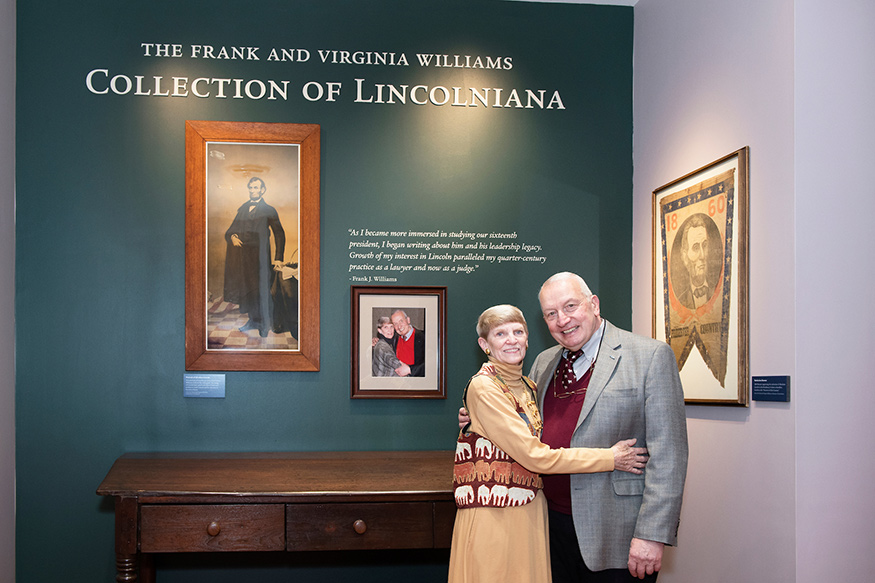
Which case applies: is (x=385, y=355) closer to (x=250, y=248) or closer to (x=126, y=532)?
(x=250, y=248)

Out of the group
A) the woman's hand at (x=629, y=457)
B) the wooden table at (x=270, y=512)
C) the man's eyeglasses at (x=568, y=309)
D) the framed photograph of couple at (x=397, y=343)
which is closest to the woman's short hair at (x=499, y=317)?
the man's eyeglasses at (x=568, y=309)

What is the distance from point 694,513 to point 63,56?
12.6 ft

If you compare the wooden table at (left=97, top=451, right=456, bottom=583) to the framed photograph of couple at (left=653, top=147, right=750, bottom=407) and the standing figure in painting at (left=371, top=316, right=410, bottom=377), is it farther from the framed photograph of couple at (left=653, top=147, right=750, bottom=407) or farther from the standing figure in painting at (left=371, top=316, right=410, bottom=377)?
the framed photograph of couple at (left=653, top=147, right=750, bottom=407)

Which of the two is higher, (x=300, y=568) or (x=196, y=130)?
(x=196, y=130)

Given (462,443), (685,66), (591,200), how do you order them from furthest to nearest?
(591,200) < (685,66) < (462,443)

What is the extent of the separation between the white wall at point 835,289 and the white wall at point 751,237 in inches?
1.7

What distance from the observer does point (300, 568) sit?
4047mm

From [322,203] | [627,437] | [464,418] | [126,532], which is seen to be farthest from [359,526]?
[322,203]

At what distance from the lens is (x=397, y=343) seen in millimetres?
4047

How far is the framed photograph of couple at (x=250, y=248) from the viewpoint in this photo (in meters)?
3.95

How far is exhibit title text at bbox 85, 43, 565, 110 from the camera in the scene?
4012mm

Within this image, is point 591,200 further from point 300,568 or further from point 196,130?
point 300,568

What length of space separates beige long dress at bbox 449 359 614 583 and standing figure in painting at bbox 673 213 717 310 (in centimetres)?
109

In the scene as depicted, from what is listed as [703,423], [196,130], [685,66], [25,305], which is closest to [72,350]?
[25,305]
